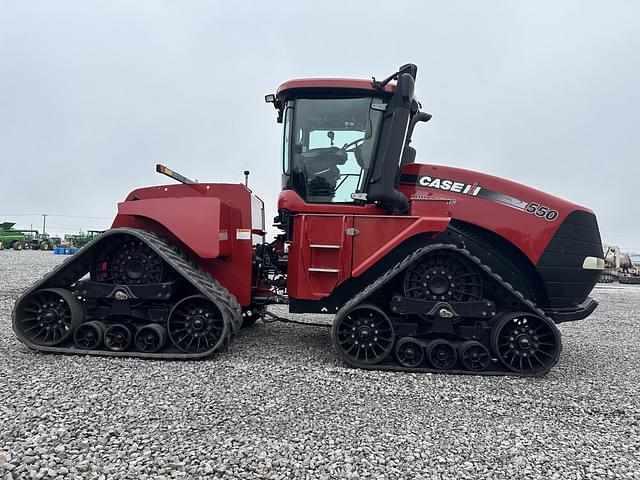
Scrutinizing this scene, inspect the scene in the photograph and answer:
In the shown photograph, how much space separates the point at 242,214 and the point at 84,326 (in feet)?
6.94

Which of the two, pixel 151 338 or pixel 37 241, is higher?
pixel 37 241

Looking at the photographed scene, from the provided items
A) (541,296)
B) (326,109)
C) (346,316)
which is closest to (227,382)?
(346,316)

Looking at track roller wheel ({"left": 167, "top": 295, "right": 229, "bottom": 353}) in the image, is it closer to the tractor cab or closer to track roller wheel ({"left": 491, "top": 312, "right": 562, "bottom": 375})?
the tractor cab

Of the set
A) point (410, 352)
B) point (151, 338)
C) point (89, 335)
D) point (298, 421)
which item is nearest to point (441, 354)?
point (410, 352)

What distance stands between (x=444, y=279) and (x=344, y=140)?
195cm

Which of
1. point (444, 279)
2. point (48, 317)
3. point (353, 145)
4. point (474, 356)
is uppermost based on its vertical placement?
point (353, 145)

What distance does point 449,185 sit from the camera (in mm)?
4723

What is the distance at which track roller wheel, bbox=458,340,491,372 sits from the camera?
4.16 metres

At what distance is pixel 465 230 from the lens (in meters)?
4.74

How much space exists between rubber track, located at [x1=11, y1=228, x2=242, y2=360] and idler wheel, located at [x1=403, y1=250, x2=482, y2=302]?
191 centimetres

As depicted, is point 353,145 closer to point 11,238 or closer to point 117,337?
point 117,337

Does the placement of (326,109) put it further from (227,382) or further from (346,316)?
(227,382)

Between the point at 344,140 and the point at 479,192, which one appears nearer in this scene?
the point at 479,192

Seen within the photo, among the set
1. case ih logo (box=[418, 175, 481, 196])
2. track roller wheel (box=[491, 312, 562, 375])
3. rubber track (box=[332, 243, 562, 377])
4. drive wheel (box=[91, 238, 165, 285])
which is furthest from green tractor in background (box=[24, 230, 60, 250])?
track roller wheel (box=[491, 312, 562, 375])
